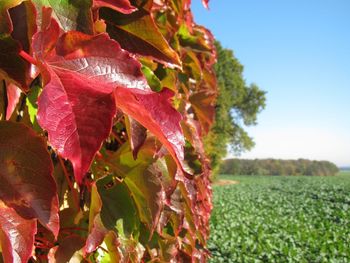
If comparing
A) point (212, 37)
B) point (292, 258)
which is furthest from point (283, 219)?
point (212, 37)

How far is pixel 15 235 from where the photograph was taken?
47 cm

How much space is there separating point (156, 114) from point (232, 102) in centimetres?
3757

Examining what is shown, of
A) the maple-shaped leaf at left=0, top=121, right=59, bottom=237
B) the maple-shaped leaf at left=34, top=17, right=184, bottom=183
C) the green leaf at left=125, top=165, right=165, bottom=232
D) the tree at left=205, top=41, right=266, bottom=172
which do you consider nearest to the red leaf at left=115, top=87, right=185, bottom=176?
the maple-shaped leaf at left=34, top=17, right=184, bottom=183

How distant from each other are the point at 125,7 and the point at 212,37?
4.31 ft

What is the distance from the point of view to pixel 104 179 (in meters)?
0.80

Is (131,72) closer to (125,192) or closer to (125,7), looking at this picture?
(125,7)

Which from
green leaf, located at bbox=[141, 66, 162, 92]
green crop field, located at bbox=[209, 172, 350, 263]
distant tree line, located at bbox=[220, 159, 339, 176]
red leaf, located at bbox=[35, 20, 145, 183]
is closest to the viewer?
red leaf, located at bbox=[35, 20, 145, 183]

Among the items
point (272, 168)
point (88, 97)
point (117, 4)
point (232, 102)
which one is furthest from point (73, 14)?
point (272, 168)

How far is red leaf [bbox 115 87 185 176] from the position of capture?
1.54 ft

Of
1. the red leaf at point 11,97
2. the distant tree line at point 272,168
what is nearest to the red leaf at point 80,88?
the red leaf at point 11,97

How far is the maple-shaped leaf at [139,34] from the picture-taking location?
0.82 metres

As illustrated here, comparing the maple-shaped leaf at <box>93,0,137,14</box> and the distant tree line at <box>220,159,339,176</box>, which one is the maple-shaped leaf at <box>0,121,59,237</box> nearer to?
the maple-shaped leaf at <box>93,0,137,14</box>

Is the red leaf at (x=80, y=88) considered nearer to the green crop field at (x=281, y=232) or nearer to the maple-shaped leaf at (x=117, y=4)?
the maple-shaped leaf at (x=117, y=4)

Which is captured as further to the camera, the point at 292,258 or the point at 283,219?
→ the point at 283,219
